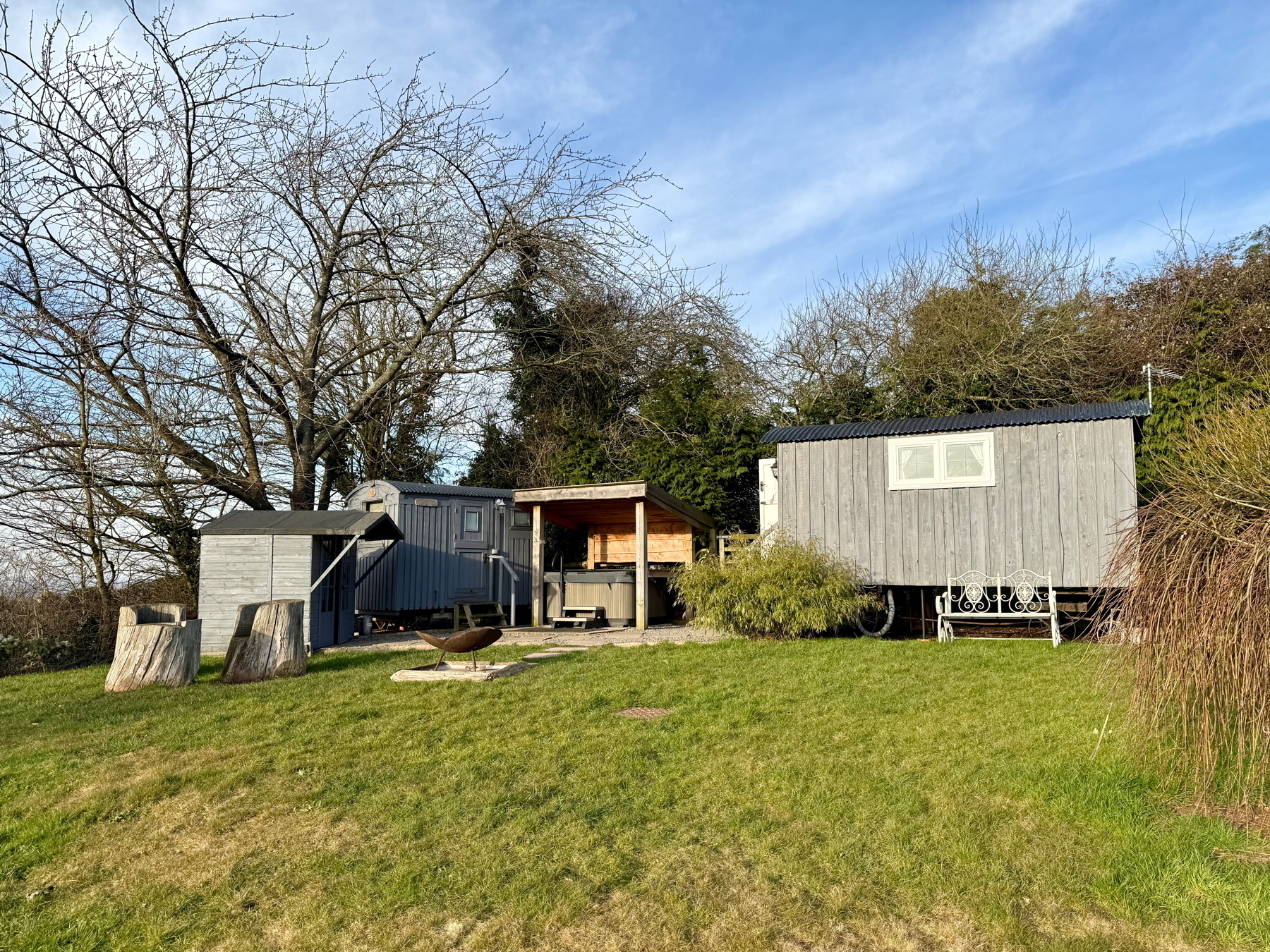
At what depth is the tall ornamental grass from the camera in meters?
3.52

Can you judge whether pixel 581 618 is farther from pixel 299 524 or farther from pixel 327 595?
pixel 299 524

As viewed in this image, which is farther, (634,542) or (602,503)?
(634,542)

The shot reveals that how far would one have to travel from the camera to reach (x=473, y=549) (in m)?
15.8

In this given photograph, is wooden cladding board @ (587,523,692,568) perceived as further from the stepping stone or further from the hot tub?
the stepping stone

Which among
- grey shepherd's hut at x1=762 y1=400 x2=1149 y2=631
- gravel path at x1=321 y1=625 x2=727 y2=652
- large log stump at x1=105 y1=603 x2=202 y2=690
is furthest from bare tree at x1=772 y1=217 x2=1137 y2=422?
large log stump at x1=105 y1=603 x2=202 y2=690

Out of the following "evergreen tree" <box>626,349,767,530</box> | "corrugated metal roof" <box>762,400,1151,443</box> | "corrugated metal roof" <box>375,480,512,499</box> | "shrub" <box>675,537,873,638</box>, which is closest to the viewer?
"shrub" <box>675,537,873,638</box>

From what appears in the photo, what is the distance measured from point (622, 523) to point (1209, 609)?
43.3 ft

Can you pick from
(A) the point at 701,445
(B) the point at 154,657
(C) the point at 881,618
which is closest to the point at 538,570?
(A) the point at 701,445

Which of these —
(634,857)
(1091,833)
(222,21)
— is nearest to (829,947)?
(634,857)

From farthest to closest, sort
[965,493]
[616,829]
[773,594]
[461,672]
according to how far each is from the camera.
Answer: [965,493]
[773,594]
[461,672]
[616,829]

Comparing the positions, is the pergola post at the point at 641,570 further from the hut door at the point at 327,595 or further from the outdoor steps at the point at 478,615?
the hut door at the point at 327,595

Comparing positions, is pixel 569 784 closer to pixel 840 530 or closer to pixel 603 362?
pixel 840 530

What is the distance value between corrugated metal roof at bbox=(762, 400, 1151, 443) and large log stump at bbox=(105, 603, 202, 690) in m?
7.98

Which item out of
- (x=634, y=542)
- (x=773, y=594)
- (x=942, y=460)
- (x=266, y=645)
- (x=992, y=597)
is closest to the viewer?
(x=266, y=645)
